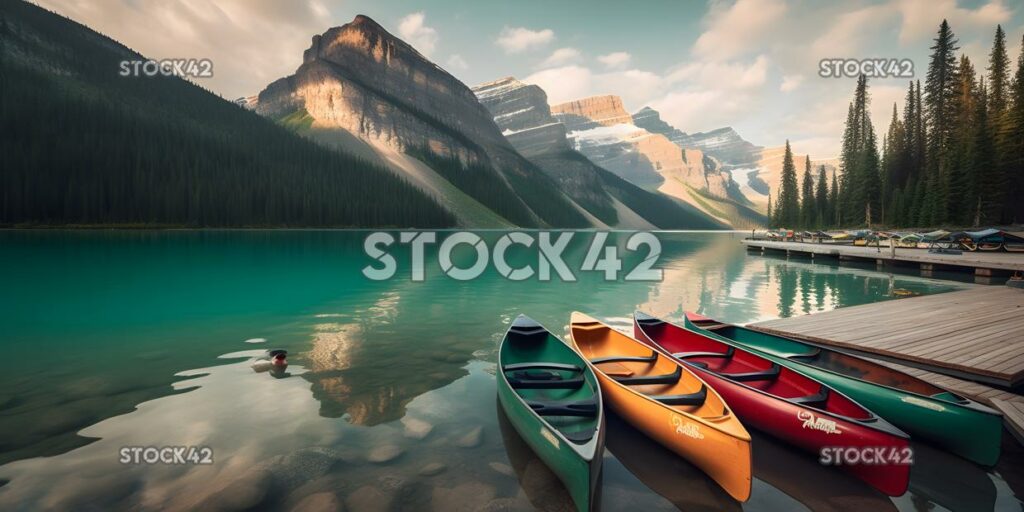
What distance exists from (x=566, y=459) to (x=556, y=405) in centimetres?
174

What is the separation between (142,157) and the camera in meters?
109

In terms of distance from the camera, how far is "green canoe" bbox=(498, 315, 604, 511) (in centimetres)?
569

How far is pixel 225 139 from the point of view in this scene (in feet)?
458

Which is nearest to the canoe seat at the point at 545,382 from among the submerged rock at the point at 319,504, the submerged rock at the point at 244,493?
the submerged rock at the point at 319,504

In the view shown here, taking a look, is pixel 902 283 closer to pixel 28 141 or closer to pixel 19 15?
pixel 28 141

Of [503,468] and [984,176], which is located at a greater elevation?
[984,176]

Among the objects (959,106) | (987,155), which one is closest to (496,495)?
(987,155)

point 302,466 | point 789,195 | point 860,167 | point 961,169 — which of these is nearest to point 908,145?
point 860,167

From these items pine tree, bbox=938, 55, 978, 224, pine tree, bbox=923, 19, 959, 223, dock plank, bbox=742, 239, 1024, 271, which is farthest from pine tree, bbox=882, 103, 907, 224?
dock plank, bbox=742, 239, 1024, 271

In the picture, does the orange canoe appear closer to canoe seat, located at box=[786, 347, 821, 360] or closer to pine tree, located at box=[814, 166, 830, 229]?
canoe seat, located at box=[786, 347, 821, 360]

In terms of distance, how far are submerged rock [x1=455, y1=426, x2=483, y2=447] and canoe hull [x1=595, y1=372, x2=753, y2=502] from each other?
9.25 feet

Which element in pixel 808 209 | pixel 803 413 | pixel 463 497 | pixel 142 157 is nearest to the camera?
pixel 463 497

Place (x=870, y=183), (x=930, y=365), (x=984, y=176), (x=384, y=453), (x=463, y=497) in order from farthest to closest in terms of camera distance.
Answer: (x=870, y=183) < (x=984, y=176) < (x=930, y=365) < (x=384, y=453) < (x=463, y=497)

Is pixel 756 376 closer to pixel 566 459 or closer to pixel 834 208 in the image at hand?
pixel 566 459
